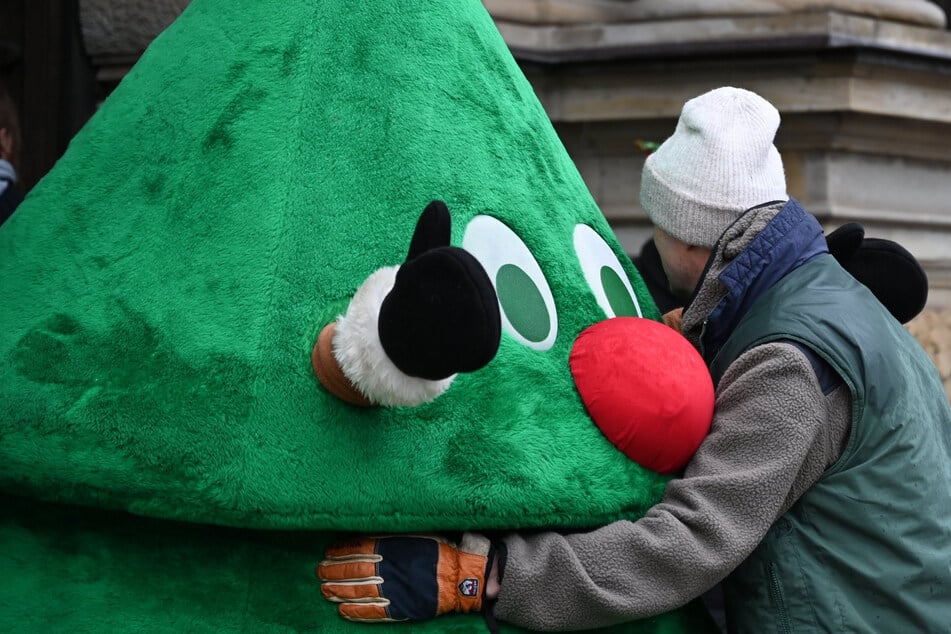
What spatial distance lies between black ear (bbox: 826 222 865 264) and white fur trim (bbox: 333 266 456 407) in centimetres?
94

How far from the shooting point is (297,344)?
161 cm

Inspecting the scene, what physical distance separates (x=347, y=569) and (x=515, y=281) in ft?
1.54

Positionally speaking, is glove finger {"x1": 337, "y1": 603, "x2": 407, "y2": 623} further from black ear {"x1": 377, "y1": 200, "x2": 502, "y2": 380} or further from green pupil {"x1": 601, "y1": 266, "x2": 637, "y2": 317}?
green pupil {"x1": 601, "y1": 266, "x2": 637, "y2": 317}

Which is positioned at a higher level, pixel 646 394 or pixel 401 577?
pixel 646 394

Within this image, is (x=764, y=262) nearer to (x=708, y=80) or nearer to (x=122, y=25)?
(x=708, y=80)

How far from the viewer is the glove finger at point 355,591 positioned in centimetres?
158

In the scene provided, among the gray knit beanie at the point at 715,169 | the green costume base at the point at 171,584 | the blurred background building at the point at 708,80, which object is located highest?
the gray knit beanie at the point at 715,169

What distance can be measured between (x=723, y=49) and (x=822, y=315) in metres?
2.33

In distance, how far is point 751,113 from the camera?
2.03 meters

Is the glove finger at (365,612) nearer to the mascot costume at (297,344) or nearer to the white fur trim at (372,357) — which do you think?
the mascot costume at (297,344)

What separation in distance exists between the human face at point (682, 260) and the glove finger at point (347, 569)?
29.7 inches

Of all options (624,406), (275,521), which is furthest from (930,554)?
(275,521)

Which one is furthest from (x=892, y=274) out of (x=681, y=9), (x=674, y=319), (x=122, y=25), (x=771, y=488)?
→ (x=122, y=25)

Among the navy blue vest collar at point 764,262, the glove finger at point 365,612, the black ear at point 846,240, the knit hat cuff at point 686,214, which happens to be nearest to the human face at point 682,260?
the knit hat cuff at point 686,214
